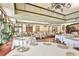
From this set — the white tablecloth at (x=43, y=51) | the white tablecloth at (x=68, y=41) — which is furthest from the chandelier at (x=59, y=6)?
the white tablecloth at (x=43, y=51)

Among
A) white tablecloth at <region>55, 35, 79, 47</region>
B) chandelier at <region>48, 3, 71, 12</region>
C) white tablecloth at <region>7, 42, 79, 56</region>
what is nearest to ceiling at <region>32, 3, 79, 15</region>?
chandelier at <region>48, 3, 71, 12</region>

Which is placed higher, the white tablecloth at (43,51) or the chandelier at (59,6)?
the chandelier at (59,6)

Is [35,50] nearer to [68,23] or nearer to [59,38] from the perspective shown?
[59,38]

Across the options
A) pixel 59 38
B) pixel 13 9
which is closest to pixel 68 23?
pixel 59 38

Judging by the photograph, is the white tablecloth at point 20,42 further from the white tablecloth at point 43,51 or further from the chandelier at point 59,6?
the chandelier at point 59,6

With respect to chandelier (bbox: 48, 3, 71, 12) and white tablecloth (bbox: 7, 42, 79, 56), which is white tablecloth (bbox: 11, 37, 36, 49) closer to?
white tablecloth (bbox: 7, 42, 79, 56)

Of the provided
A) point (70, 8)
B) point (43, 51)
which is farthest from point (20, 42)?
point (70, 8)

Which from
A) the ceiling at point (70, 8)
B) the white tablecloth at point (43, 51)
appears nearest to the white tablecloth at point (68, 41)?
the white tablecloth at point (43, 51)

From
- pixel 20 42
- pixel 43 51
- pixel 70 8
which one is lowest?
pixel 43 51

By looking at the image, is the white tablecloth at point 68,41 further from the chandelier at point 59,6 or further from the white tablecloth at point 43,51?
the chandelier at point 59,6

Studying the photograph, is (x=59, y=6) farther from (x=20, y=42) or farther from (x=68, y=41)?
(x=20, y=42)

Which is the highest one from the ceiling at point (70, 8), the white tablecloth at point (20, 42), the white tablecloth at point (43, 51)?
the ceiling at point (70, 8)

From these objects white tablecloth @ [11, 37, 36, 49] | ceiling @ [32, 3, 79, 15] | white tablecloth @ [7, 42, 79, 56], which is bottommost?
white tablecloth @ [7, 42, 79, 56]
